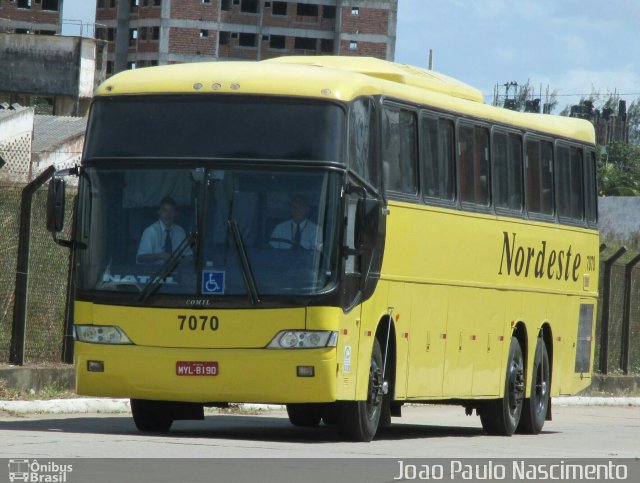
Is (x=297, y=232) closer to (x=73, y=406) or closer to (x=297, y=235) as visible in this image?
(x=297, y=235)

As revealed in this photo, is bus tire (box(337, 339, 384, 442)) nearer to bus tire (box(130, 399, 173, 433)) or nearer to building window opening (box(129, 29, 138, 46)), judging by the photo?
bus tire (box(130, 399, 173, 433))

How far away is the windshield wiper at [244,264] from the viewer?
1470 centimetres

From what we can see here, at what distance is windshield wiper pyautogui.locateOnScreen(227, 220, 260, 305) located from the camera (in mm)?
14703

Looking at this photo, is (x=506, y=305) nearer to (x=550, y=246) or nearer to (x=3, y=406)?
(x=550, y=246)

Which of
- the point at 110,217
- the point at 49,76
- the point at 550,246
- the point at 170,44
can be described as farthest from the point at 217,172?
the point at 170,44

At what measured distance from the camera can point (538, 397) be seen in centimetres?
2097

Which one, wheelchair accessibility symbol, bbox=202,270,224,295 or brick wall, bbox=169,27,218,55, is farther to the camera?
brick wall, bbox=169,27,218,55

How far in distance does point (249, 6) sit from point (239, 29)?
256 cm

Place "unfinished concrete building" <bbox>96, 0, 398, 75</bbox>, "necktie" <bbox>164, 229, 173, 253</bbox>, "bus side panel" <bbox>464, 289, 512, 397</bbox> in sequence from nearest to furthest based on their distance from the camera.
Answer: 1. "necktie" <bbox>164, 229, 173, 253</bbox>
2. "bus side panel" <bbox>464, 289, 512, 397</bbox>
3. "unfinished concrete building" <bbox>96, 0, 398, 75</bbox>

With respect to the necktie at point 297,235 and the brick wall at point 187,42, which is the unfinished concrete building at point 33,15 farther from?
the necktie at point 297,235

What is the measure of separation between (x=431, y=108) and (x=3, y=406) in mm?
5467
